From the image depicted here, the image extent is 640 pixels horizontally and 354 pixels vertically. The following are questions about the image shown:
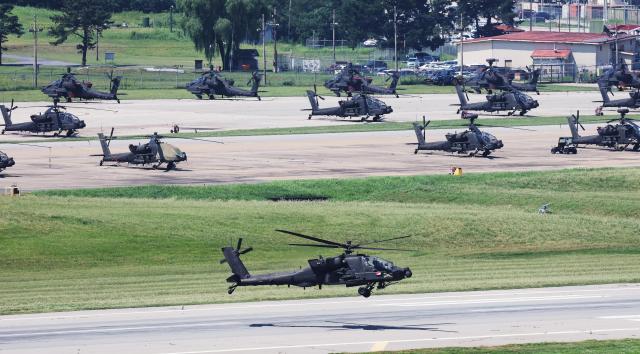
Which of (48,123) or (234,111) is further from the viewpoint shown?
(234,111)

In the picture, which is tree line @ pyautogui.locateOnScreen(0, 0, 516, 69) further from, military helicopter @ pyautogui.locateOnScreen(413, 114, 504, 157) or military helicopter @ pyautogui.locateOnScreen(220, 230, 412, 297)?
military helicopter @ pyautogui.locateOnScreen(220, 230, 412, 297)

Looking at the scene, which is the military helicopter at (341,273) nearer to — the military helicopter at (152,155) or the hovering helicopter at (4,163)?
the hovering helicopter at (4,163)

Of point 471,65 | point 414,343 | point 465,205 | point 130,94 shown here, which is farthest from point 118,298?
point 471,65

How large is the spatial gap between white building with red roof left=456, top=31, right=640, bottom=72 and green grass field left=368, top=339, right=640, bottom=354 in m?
133

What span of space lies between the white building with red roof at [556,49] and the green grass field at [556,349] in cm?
13276

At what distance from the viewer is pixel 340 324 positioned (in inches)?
1454

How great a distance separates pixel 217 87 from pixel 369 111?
24.4 metres

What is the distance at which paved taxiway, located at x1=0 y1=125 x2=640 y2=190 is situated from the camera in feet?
239

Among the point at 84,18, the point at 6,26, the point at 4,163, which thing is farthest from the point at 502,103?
the point at 6,26

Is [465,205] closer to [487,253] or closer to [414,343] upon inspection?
[487,253]

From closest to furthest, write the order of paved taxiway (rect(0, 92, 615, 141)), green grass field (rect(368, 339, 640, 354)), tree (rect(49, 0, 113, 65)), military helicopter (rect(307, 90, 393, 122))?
green grass field (rect(368, 339, 640, 354)) → paved taxiway (rect(0, 92, 615, 141)) → military helicopter (rect(307, 90, 393, 122)) → tree (rect(49, 0, 113, 65))

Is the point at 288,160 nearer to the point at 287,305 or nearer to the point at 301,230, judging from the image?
the point at 301,230

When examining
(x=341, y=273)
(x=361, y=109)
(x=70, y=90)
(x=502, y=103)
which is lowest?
(x=341, y=273)

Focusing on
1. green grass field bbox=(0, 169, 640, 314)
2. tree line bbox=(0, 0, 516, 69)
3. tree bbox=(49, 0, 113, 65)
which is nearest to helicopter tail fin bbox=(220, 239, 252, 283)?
green grass field bbox=(0, 169, 640, 314)
